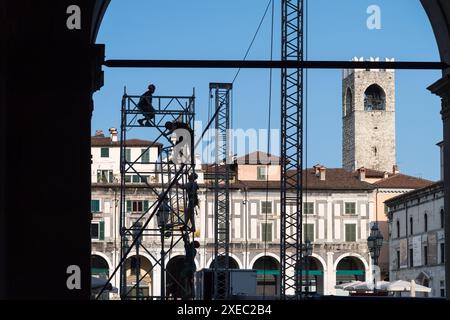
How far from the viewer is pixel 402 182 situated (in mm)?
82125

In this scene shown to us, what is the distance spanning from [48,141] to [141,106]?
37.5 ft

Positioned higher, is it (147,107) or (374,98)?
(374,98)

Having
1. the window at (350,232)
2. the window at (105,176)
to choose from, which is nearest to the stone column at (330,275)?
the window at (350,232)

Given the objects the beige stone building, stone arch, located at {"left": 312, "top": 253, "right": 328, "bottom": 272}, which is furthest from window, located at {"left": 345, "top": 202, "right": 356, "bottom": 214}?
the beige stone building

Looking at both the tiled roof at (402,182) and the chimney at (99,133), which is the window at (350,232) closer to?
the tiled roof at (402,182)

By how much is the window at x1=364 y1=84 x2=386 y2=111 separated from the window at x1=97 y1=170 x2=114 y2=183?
168ft

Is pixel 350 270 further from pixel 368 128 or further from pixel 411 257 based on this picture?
pixel 368 128

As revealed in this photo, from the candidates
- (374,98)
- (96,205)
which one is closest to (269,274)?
(96,205)

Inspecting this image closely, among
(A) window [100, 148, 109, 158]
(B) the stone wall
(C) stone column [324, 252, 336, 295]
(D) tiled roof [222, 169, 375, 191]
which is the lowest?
(C) stone column [324, 252, 336, 295]

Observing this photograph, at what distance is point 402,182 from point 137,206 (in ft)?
71.1

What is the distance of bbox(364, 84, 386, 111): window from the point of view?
118188 mm

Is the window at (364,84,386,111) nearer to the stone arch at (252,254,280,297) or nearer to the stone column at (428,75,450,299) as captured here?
the stone arch at (252,254,280,297)

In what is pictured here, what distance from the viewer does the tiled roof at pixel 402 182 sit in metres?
80.6

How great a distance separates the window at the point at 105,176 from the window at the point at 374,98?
51189 millimetres
